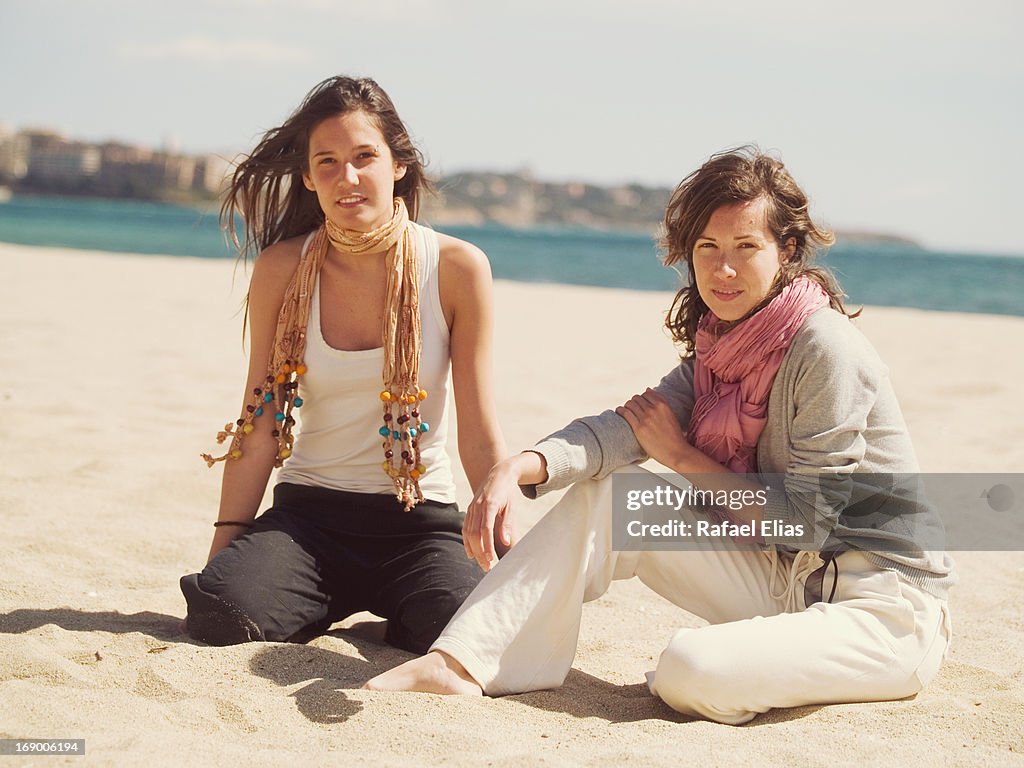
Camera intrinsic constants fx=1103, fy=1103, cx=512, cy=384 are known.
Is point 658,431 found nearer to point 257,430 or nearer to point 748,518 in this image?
point 748,518

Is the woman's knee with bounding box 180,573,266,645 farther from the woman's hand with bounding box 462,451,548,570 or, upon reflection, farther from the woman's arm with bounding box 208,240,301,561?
the woman's hand with bounding box 462,451,548,570

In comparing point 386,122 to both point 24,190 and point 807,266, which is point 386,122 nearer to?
point 807,266

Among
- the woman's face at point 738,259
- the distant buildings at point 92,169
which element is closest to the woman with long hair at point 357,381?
the woman's face at point 738,259

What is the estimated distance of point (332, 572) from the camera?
10.3 feet

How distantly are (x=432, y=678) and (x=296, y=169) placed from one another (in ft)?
5.32

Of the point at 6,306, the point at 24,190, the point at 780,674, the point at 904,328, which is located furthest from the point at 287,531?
the point at 24,190

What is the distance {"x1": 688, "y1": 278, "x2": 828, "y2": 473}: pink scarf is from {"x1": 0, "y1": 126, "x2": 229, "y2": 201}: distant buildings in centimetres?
7196

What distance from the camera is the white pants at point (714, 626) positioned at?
2428 mm

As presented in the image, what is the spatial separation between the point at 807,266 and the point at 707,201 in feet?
1.06

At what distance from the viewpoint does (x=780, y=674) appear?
95.3 inches

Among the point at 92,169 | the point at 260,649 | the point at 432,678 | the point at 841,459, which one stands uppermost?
the point at 92,169

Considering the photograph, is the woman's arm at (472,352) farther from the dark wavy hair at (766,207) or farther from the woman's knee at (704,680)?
the woman's knee at (704,680)

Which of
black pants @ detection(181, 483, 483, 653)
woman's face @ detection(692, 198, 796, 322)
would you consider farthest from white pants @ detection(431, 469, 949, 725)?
woman's face @ detection(692, 198, 796, 322)

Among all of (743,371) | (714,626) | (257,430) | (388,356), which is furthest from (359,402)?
(714,626)
